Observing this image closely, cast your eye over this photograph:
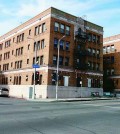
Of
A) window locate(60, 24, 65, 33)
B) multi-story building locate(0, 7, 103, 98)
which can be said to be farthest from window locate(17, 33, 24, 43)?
window locate(60, 24, 65, 33)

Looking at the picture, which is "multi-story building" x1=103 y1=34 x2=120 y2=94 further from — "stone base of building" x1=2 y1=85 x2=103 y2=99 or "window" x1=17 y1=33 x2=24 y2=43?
"window" x1=17 y1=33 x2=24 y2=43

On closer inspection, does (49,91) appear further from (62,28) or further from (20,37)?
(20,37)

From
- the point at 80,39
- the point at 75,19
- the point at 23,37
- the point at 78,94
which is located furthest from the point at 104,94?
the point at 23,37

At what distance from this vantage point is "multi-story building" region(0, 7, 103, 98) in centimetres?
4609

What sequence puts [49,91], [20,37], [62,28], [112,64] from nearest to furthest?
[49,91] → [62,28] → [20,37] → [112,64]

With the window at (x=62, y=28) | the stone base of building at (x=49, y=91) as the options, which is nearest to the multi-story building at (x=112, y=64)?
the stone base of building at (x=49, y=91)

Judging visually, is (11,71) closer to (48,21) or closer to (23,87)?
(23,87)

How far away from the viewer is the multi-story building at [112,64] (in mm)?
Result: 62406

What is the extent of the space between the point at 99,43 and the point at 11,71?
21.1m

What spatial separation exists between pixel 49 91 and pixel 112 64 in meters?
25.0

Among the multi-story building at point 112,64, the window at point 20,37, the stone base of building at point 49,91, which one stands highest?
the window at point 20,37

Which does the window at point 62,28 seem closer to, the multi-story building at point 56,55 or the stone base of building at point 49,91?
the multi-story building at point 56,55

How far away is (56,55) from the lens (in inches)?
1843

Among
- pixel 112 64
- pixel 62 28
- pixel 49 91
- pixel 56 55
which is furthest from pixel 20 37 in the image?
pixel 112 64
